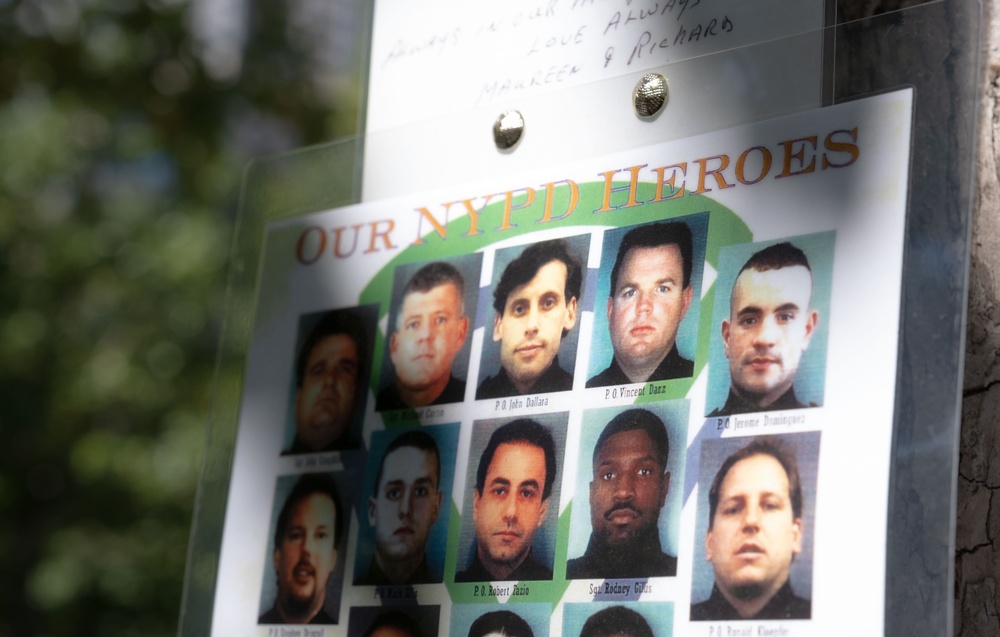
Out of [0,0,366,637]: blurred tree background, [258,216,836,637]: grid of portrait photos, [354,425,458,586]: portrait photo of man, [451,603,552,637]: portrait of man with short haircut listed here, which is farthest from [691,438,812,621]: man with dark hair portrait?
[0,0,366,637]: blurred tree background

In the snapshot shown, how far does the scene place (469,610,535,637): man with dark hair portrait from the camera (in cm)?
75

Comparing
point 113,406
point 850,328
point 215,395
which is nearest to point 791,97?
point 850,328

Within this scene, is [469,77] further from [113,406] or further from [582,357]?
[113,406]

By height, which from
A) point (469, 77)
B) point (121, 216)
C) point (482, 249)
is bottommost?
point (482, 249)

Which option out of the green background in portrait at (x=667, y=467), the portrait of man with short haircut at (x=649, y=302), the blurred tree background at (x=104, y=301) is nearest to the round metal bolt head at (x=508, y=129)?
the portrait of man with short haircut at (x=649, y=302)

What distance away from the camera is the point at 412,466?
0.84 metres

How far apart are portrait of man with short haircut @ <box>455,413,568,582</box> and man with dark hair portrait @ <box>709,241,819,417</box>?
0.13 meters

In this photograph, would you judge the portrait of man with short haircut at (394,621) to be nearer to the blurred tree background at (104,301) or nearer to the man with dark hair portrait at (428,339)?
the man with dark hair portrait at (428,339)

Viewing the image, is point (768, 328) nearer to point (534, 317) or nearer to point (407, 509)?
point (534, 317)

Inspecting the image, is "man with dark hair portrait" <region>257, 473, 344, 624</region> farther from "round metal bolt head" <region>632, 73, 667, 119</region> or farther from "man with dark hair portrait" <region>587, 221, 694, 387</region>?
"round metal bolt head" <region>632, 73, 667, 119</region>

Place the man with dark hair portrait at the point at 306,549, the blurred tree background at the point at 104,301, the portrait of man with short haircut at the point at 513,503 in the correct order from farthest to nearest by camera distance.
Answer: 1. the blurred tree background at the point at 104,301
2. the man with dark hair portrait at the point at 306,549
3. the portrait of man with short haircut at the point at 513,503

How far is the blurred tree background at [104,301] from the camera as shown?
435 cm

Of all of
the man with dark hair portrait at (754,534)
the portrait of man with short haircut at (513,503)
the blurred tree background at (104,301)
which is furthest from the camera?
the blurred tree background at (104,301)

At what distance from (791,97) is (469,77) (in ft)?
1.02
